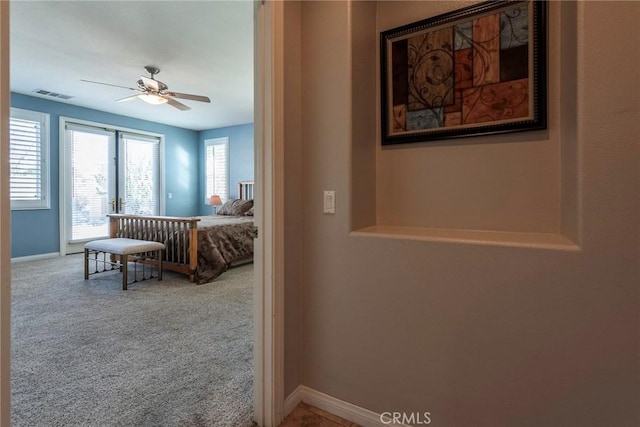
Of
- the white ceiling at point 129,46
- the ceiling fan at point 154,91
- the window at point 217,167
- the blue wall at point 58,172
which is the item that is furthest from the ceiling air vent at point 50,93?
the window at point 217,167

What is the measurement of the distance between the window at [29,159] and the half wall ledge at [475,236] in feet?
19.0

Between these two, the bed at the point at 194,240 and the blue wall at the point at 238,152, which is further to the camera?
the blue wall at the point at 238,152

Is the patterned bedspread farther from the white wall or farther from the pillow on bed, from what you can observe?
the white wall

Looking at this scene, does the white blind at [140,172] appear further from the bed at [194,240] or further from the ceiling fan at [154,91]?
the ceiling fan at [154,91]

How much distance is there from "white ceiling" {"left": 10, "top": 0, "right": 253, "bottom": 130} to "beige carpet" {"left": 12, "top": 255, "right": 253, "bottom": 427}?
8.59 ft

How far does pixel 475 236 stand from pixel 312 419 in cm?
115

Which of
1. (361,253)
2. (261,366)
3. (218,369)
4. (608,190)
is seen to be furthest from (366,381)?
(608,190)

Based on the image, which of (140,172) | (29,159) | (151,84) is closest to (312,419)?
(151,84)

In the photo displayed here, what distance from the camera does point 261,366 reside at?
4.83 feet

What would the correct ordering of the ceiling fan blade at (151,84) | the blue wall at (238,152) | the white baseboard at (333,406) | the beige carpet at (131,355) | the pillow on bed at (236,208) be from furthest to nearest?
1. the blue wall at (238,152)
2. the pillow on bed at (236,208)
3. the ceiling fan blade at (151,84)
4. the beige carpet at (131,355)
5. the white baseboard at (333,406)

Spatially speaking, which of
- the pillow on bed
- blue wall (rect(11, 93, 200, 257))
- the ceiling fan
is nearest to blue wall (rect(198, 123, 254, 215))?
blue wall (rect(11, 93, 200, 257))

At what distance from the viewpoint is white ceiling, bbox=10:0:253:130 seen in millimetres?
2641

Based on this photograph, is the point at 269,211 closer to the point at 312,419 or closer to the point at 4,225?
the point at 4,225

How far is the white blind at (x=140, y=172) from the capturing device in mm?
6148
